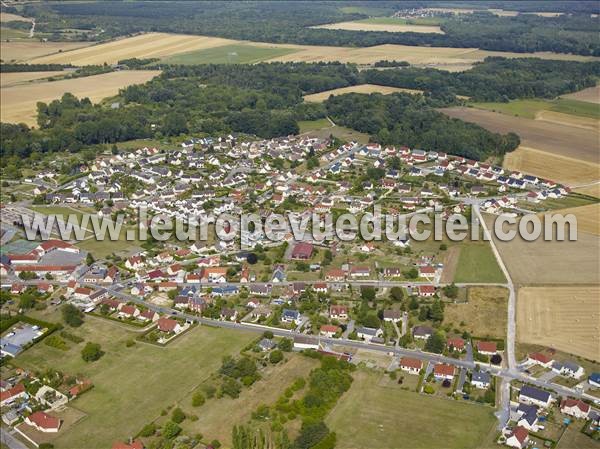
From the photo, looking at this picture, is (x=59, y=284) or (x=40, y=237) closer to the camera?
(x=59, y=284)

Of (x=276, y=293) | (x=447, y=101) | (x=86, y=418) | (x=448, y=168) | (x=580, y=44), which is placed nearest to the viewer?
(x=86, y=418)

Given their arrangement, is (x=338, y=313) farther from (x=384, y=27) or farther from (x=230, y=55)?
(x=384, y=27)

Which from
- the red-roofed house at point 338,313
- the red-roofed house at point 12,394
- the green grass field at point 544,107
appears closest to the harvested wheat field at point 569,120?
the green grass field at point 544,107

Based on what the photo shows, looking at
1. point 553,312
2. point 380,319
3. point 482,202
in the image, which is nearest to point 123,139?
point 482,202

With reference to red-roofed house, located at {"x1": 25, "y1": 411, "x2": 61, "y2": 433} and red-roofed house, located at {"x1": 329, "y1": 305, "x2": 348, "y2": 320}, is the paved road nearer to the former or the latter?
red-roofed house, located at {"x1": 25, "y1": 411, "x2": 61, "y2": 433}

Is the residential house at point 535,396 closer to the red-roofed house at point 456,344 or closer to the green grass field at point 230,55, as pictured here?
the red-roofed house at point 456,344

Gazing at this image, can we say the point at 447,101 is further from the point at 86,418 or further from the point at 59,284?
the point at 86,418

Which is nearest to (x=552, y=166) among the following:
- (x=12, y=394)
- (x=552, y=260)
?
(x=552, y=260)

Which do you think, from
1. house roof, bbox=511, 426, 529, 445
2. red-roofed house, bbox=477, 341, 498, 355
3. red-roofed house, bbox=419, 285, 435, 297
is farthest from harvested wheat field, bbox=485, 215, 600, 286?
house roof, bbox=511, 426, 529, 445
